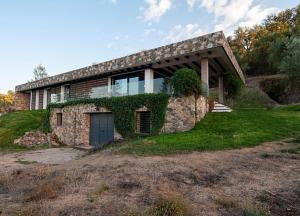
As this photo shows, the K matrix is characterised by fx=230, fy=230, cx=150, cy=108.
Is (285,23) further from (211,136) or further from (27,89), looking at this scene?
(27,89)

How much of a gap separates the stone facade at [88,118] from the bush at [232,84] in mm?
5619

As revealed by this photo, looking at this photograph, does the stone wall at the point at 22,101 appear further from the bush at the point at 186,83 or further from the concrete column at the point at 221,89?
the bush at the point at 186,83

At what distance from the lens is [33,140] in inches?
677

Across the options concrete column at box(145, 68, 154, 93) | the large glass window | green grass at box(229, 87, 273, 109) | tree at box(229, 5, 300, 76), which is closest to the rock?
the large glass window

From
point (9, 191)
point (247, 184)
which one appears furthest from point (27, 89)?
point (247, 184)

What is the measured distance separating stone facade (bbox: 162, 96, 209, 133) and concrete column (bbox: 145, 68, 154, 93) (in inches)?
90.1

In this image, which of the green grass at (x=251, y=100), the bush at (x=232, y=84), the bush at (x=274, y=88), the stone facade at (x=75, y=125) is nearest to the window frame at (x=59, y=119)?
the stone facade at (x=75, y=125)

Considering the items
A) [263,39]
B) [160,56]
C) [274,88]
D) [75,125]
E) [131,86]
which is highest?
[263,39]

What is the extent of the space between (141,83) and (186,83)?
421 cm

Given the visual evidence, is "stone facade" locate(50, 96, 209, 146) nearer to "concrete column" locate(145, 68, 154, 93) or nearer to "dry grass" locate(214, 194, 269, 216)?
"concrete column" locate(145, 68, 154, 93)

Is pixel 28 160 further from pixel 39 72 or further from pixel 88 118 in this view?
pixel 39 72

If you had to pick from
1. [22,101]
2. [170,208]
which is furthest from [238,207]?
[22,101]

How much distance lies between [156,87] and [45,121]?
10803mm

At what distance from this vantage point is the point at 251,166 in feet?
24.2
